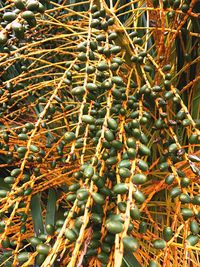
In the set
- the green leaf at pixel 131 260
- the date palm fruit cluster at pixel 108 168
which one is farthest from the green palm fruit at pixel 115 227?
the green leaf at pixel 131 260

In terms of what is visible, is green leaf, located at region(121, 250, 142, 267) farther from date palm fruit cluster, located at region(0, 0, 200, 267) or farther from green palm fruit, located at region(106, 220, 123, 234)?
green palm fruit, located at region(106, 220, 123, 234)

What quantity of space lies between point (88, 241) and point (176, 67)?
754 mm

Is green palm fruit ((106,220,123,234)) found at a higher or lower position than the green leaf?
higher

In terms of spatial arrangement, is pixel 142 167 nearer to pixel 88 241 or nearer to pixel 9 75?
pixel 88 241

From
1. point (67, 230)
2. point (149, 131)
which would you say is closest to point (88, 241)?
point (67, 230)

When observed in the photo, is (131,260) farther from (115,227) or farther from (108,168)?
(115,227)

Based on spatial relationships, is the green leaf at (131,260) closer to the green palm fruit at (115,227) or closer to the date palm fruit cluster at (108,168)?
the date palm fruit cluster at (108,168)

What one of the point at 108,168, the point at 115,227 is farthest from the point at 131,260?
the point at 115,227

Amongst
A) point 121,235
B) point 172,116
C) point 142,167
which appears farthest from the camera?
point 172,116

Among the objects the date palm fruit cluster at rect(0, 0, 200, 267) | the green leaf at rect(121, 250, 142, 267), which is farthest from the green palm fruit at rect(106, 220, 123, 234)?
the green leaf at rect(121, 250, 142, 267)

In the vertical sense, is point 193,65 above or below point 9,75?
above

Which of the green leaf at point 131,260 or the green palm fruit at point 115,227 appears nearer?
the green palm fruit at point 115,227

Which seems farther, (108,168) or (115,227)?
(108,168)

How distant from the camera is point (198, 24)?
1155mm
